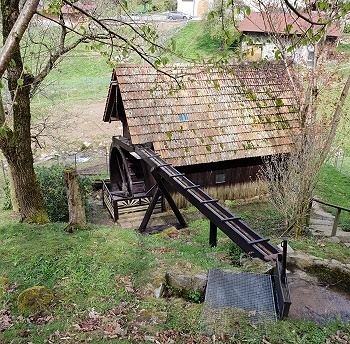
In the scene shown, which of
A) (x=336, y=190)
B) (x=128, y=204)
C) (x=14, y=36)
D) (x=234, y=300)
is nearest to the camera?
(x=14, y=36)

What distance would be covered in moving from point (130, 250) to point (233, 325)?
3.11 metres

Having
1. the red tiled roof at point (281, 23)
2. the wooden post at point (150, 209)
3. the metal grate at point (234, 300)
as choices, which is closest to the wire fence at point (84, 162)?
the wooden post at point (150, 209)

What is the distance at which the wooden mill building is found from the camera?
40.1 feet

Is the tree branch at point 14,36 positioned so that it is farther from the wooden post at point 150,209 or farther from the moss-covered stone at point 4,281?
the wooden post at point 150,209

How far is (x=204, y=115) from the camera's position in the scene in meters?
13.0

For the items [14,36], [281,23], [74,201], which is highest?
[281,23]

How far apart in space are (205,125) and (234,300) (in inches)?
330

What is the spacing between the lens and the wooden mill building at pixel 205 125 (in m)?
12.2

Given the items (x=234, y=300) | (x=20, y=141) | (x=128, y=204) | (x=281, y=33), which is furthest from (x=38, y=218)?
(x=281, y=33)

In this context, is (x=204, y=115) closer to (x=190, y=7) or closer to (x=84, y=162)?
(x=84, y=162)

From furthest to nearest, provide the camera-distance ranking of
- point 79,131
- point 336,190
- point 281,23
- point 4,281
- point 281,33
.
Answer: point 79,131
point 281,23
point 336,190
point 281,33
point 4,281

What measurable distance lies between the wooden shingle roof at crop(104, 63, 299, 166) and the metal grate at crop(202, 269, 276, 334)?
648cm

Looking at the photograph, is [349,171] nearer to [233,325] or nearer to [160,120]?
[160,120]

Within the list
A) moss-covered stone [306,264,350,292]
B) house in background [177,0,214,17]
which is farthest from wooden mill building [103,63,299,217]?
house in background [177,0,214,17]
